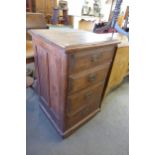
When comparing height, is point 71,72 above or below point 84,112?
above

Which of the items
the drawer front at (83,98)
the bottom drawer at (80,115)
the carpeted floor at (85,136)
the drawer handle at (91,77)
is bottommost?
the carpeted floor at (85,136)

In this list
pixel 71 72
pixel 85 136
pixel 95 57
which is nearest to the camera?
pixel 71 72

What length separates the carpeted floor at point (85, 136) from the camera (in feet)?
4.32

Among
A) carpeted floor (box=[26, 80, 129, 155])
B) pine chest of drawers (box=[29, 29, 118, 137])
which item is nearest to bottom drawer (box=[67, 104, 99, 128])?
pine chest of drawers (box=[29, 29, 118, 137])

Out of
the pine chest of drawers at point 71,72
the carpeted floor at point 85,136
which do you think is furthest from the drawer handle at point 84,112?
the carpeted floor at point 85,136

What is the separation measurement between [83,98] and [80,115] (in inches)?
9.3

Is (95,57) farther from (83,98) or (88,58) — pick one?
(83,98)

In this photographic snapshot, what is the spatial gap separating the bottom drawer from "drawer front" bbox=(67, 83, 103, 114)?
0.20 feet

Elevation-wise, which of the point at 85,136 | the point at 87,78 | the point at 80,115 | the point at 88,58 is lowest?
the point at 85,136

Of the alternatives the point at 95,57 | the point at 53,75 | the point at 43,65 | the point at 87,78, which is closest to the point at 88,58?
the point at 95,57

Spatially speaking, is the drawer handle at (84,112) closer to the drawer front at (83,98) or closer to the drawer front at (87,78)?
the drawer front at (83,98)

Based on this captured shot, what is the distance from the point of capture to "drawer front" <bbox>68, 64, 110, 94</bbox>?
110 cm

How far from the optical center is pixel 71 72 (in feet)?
3.39
